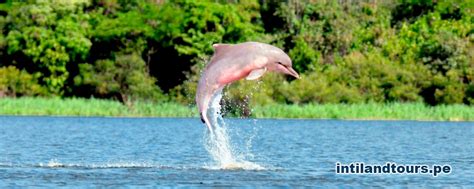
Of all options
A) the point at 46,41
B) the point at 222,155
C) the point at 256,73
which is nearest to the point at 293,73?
the point at 256,73

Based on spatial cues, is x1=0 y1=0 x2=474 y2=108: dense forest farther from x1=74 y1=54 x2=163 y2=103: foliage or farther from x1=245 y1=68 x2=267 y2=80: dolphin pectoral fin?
x1=245 y1=68 x2=267 y2=80: dolphin pectoral fin

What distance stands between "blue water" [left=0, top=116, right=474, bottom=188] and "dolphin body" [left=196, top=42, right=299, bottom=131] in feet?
6.80

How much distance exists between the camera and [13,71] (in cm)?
7844

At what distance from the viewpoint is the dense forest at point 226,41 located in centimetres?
7481

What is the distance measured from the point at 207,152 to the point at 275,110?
26.2m

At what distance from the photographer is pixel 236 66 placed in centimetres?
2944

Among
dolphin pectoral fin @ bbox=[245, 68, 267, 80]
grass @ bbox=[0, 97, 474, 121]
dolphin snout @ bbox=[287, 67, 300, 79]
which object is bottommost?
grass @ bbox=[0, 97, 474, 121]

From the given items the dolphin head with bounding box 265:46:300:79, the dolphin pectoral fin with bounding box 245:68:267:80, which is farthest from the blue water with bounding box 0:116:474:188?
the dolphin head with bounding box 265:46:300:79

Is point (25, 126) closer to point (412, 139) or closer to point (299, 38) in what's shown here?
point (412, 139)

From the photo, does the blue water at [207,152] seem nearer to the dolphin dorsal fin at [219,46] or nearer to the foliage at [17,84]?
the dolphin dorsal fin at [219,46]

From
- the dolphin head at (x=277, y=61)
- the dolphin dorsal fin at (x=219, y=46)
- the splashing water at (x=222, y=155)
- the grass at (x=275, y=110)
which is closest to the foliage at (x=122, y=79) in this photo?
the grass at (x=275, y=110)

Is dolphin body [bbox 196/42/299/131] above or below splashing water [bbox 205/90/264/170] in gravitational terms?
above

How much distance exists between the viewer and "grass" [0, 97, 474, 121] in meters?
67.2

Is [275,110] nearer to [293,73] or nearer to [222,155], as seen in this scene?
[222,155]
